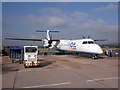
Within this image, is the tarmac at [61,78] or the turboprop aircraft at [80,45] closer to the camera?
the tarmac at [61,78]

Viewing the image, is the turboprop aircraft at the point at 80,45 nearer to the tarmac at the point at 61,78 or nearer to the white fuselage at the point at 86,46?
the white fuselage at the point at 86,46

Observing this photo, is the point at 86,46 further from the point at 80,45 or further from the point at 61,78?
the point at 61,78

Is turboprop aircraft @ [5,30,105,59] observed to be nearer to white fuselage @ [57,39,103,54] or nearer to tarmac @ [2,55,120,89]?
white fuselage @ [57,39,103,54]

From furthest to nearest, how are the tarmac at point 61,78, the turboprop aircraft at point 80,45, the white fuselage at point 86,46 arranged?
the turboprop aircraft at point 80,45 < the white fuselage at point 86,46 < the tarmac at point 61,78

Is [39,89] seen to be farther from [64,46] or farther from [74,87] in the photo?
[64,46]

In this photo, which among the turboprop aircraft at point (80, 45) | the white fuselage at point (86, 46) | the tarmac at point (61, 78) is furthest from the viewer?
the turboprop aircraft at point (80, 45)

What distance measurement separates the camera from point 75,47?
2591cm

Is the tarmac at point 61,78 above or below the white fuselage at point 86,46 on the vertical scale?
below

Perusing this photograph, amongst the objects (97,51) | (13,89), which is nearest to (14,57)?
(97,51)

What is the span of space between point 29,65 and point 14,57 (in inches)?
271

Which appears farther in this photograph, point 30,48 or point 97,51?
point 97,51

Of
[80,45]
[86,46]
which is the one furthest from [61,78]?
[80,45]

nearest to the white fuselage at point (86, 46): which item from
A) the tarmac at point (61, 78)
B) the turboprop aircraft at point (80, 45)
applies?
the turboprop aircraft at point (80, 45)

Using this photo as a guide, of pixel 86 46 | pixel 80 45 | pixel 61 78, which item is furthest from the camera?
pixel 80 45
